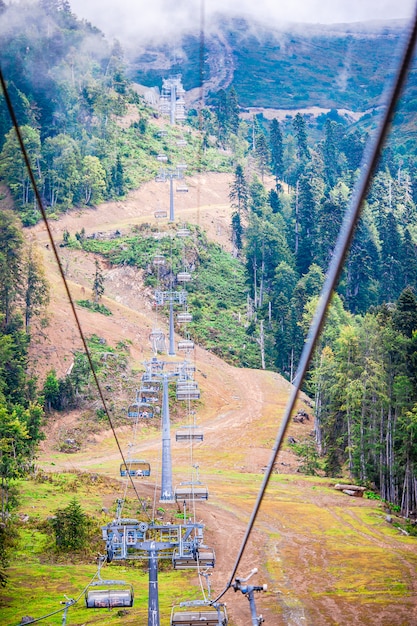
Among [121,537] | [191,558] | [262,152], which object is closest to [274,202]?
[262,152]

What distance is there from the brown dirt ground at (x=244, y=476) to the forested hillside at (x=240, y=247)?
82.1 inches

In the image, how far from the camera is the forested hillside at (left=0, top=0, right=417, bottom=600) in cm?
4647

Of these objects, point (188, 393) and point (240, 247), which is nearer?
point (188, 393)

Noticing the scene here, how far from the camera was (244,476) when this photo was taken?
4738 centimetres

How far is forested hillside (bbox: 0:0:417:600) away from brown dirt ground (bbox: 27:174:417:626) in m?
2.09

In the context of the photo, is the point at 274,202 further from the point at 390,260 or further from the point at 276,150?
the point at 276,150

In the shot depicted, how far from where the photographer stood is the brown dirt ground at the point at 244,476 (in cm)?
3033

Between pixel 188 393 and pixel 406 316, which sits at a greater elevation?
pixel 406 316

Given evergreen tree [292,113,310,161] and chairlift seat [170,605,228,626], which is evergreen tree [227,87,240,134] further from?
chairlift seat [170,605,228,626]

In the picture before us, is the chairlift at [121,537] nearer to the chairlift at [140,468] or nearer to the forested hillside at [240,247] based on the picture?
the forested hillside at [240,247]

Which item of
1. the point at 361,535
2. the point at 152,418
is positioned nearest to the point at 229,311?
the point at 152,418

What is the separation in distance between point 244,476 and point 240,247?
4221cm

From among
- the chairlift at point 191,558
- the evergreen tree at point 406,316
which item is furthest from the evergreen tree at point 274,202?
the chairlift at point 191,558

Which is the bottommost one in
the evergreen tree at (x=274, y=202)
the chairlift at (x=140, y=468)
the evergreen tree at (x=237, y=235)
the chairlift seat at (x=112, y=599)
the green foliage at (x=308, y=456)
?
the green foliage at (x=308, y=456)
